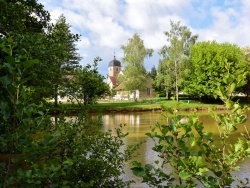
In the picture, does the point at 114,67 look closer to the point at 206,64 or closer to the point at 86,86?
the point at 206,64

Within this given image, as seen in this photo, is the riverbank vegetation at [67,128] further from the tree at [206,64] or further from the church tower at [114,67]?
the church tower at [114,67]

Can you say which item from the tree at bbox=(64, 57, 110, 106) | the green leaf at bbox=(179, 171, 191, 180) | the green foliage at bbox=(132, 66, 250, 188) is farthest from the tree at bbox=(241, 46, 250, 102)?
the green leaf at bbox=(179, 171, 191, 180)

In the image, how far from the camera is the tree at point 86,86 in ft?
15.7

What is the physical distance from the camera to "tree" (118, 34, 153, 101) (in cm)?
4272

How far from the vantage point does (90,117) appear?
475 cm

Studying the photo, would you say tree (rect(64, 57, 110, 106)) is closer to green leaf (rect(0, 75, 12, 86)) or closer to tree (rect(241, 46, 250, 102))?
A: green leaf (rect(0, 75, 12, 86))

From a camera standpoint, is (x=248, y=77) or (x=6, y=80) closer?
(x=6, y=80)

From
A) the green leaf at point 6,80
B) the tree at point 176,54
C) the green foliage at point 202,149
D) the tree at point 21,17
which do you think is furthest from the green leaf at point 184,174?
the tree at point 176,54

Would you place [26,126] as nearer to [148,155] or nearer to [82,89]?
[82,89]

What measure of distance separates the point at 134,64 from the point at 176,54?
234 inches

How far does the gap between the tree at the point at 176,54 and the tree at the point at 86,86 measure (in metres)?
37.3

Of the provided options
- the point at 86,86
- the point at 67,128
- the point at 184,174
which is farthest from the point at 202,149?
the point at 86,86

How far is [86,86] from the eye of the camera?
190 inches

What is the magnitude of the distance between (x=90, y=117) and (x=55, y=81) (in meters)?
0.94
